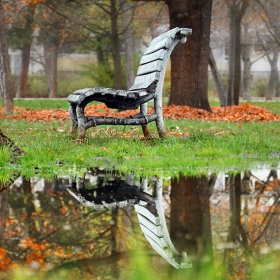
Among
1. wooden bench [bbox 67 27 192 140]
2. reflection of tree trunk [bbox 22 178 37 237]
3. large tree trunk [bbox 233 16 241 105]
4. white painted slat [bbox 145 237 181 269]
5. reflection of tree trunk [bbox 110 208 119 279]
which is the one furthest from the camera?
large tree trunk [bbox 233 16 241 105]

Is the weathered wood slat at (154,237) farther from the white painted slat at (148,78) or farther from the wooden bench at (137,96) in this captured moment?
the white painted slat at (148,78)

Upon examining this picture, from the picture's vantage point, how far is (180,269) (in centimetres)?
312

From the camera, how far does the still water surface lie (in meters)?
3.16

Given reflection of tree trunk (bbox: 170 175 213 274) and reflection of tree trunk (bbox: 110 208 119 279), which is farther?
reflection of tree trunk (bbox: 170 175 213 274)

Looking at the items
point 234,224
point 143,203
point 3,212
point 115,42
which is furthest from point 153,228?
point 115,42

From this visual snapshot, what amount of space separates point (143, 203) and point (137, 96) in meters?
4.00

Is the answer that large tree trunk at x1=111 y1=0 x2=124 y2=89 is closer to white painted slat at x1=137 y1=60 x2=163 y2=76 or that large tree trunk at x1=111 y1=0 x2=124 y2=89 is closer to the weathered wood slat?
white painted slat at x1=137 y1=60 x2=163 y2=76

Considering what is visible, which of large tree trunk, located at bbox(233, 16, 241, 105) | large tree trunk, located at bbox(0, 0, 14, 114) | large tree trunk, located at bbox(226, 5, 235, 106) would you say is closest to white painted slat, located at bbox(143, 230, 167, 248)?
large tree trunk, located at bbox(0, 0, 14, 114)

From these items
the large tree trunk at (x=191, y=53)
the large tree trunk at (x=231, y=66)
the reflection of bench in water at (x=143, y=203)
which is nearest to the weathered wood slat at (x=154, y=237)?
the reflection of bench in water at (x=143, y=203)

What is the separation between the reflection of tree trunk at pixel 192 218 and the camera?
362cm

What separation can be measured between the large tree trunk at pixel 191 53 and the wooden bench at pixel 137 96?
8.27 m

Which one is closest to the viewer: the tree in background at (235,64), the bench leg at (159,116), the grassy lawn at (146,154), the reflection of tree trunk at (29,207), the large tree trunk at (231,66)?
the reflection of tree trunk at (29,207)

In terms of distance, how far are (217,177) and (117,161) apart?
4.82 feet

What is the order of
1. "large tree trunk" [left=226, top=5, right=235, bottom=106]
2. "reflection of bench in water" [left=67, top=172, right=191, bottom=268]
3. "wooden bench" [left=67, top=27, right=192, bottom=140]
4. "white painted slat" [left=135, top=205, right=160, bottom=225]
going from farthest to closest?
"large tree trunk" [left=226, top=5, right=235, bottom=106]
"wooden bench" [left=67, top=27, right=192, bottom=140]
"white painted slat" [left=135, top=205, right=160, bottom=225]
"reflection of bench in water" [left=67, top=172, right=191, bottom=268]
